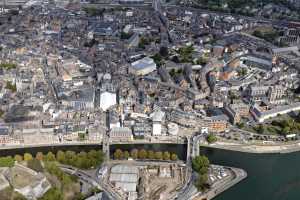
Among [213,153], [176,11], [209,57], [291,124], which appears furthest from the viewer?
[176,11]

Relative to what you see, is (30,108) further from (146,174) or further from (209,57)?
(209,57)

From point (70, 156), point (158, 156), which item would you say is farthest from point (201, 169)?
point (70, 156)

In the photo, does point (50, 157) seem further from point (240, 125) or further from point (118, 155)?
point (240, 125)

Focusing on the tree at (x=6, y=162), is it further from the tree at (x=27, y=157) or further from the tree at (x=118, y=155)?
the tree at (x=118, y=155)

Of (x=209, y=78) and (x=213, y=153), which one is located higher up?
(x=209, y=78)

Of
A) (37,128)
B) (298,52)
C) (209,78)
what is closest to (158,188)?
(37,128)

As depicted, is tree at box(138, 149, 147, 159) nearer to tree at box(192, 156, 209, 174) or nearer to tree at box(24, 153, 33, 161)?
tree at box(192, 156, 209, 174)

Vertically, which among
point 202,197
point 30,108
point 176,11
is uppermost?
point 176,11
